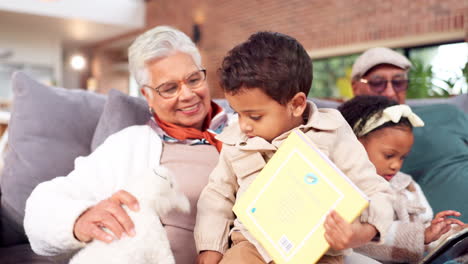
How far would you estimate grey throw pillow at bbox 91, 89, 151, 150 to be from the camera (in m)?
1.59

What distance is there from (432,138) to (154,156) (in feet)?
4.15

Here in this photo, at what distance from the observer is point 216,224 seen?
116cm

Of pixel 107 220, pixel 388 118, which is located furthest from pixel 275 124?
pixel 388 118

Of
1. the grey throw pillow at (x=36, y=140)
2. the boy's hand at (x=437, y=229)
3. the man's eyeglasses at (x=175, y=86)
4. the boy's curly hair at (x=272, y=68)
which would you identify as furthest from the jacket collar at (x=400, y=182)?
the grey throw pillow at (x=36, y=140)

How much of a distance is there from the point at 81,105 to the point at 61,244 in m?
0.79

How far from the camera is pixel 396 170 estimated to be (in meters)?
1.43

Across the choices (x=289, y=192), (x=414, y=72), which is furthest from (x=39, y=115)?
(x=414, y=72)

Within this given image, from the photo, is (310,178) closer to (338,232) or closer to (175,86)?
(338,232)

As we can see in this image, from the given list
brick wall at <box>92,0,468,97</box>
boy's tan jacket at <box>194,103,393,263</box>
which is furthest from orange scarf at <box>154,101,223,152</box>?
brick wall at <box>92,0,468,97</box>

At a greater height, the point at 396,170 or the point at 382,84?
the point at 382,84

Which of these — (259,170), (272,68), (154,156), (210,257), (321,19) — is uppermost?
(272,68)

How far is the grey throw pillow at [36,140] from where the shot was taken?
153 cm

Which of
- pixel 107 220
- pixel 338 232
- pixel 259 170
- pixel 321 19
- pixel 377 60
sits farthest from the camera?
pixel 321 19

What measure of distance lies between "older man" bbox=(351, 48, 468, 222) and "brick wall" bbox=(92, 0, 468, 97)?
274 centimetres
